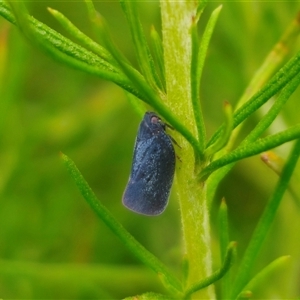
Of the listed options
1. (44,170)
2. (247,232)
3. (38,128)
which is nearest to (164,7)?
(38,128)

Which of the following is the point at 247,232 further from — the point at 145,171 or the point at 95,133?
the point at 145,171

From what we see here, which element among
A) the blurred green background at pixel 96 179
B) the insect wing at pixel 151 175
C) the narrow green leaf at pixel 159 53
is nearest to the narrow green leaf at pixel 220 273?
the insect wing at pixel 151 175

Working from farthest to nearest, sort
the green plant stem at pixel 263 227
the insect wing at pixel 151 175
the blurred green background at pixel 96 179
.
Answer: the blurred green background at pixel 96 179
the green plant stem at pixel 263 227
the insect wing at pixel 151 175

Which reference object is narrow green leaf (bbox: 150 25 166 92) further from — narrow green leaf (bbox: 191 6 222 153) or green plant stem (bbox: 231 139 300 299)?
green plant stem (bbox: 231 139 300 299)

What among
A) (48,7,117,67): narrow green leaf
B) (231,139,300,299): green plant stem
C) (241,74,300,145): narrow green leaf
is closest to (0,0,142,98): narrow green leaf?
(48,7,117,67): narrow green leaf

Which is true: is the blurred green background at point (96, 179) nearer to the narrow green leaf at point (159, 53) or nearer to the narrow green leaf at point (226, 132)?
the narrow green leaf at point (159, 53)

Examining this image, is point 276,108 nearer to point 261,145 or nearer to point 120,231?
point 261,145
